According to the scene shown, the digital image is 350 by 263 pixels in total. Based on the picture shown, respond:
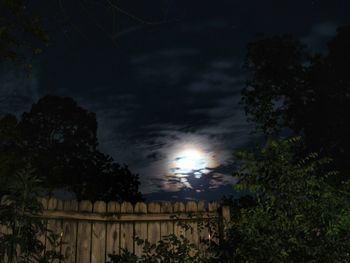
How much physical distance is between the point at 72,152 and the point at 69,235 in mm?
22592

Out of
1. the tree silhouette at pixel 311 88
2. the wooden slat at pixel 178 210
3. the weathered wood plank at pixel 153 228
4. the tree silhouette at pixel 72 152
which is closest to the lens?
the weathered wood plank at pixel 153 228

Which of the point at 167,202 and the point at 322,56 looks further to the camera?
the point at 322,56

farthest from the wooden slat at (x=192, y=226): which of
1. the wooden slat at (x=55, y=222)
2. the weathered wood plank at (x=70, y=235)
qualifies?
the wooden slat at (x=55, y=222)

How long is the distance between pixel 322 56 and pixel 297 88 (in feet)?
5.85

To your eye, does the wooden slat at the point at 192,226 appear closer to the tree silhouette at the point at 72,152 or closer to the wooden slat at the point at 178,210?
the wooden slat at the point at 178,210

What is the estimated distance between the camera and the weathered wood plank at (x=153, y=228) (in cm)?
698

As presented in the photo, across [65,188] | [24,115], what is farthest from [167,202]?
[24,115]

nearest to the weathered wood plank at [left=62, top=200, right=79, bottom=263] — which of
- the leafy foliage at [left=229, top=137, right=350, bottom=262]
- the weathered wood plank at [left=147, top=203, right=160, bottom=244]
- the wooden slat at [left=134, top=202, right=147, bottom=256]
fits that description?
the wooden slat at [left=134, top=202, right=147, bottom=256]

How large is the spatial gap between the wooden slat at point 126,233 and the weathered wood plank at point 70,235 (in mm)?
624

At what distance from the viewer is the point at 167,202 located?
720 centimetres

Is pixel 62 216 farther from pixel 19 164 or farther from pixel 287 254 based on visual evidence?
pixel 19 164

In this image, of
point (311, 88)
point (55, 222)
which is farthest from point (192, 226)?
point (311, 88)

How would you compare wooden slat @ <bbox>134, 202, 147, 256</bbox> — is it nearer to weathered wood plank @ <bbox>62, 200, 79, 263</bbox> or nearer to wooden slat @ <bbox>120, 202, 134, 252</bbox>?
wooden slat @ <bbox>120, 202, 134, 252</bbox>

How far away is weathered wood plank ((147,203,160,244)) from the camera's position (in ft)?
22.9
